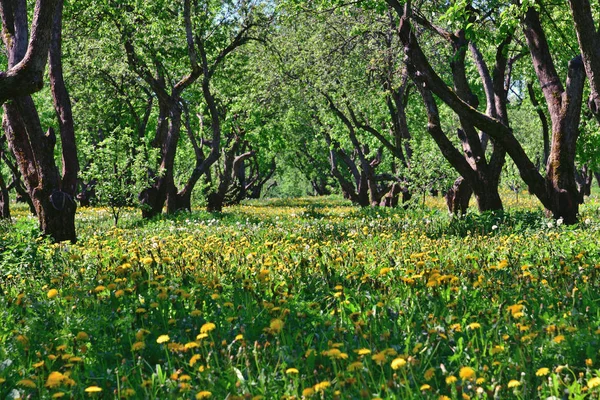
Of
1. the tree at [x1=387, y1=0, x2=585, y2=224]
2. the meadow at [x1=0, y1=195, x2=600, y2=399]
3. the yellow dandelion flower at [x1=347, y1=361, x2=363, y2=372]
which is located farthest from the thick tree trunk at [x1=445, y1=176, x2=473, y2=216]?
the yellow dandelion flower at [x1=347, y1=361, x2=363, y2=372]

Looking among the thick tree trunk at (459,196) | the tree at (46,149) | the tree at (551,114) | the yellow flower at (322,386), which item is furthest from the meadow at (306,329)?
the thick tree trunk at (459,196)

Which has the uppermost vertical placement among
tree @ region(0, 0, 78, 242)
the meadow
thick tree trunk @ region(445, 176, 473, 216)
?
tree @ region(0, 0, 78, 242)

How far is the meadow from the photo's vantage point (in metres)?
3.38

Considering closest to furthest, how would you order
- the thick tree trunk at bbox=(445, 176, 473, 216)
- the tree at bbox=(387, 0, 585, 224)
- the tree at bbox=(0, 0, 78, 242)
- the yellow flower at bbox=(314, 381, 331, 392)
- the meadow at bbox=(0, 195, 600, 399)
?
the yellow flower at bbox=(314, 381, 331, 392), the meadow at bbox=(0, 195, 600, 399), the tree at bbox=(0, 0, 78, 242), the tree at bbox=(387, 0, 585, 224), the thick tree trunk at bbox=(445, 176, 473, 216)

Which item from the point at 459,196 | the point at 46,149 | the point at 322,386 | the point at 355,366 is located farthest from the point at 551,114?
the point at 322,386

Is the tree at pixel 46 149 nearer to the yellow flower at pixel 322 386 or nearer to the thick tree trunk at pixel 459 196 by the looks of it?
the yellow flower at pixel 322 386

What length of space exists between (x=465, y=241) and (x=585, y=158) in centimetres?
1292

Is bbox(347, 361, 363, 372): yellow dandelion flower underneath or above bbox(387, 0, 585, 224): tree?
underneath

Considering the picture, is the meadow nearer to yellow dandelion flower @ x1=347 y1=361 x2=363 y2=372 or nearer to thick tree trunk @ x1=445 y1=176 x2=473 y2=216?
yellow dandelion flower @ x1=347 y1=361 x2=363 y2=372

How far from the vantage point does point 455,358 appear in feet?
12.4

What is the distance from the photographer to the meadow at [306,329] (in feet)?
11.1

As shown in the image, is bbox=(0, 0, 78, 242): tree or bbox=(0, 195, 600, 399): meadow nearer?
bbox=(0, 195, 600, 399): meadow

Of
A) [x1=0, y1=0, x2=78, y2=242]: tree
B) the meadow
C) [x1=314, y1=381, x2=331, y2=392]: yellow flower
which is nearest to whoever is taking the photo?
[x1=314, y1=381, x2=331, y2=392]: yellow flower

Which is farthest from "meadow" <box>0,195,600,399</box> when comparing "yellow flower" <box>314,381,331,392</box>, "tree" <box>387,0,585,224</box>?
"tree" <box>387,0,585,224</box>
